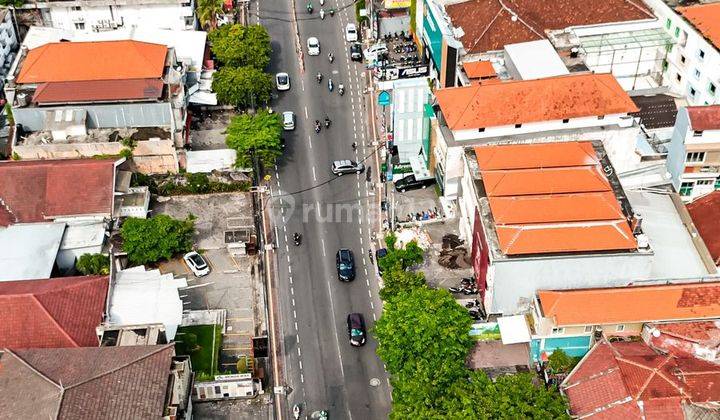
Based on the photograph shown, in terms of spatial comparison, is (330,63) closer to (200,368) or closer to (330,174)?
(330,174)

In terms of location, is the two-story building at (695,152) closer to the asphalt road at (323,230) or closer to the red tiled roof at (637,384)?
the red tiled roof at (637,384)

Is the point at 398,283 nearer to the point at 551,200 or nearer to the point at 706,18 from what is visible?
the point at 551,200

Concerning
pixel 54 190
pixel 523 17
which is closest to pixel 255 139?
pixel 54 190

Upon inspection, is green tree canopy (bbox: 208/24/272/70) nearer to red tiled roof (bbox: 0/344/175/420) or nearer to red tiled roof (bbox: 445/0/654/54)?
red tiled roof (bbox: 445/0/654/54)

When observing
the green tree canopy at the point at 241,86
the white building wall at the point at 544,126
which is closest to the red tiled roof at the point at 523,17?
the white building wall at the point at 544,126

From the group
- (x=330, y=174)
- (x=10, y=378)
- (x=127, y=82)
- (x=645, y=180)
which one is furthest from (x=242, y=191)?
(x=645, y=180)

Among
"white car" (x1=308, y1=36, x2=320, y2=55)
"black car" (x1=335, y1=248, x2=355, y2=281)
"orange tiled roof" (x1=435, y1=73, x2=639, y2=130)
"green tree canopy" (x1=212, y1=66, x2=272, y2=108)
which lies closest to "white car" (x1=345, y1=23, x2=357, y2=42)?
"white car" (x1=308, y1=36, x2=320, y2=55)
